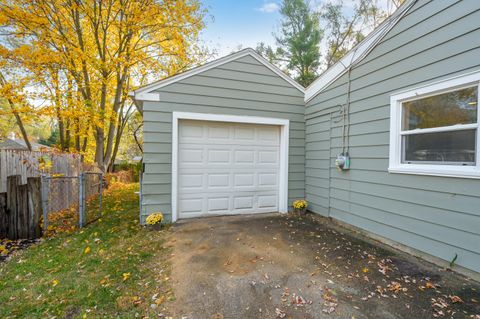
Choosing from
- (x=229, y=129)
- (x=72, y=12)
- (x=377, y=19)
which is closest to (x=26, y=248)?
(x=229, y=129)

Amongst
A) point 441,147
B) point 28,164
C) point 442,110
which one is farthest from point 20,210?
point 442,110

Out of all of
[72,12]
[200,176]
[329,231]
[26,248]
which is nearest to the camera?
[26,248]

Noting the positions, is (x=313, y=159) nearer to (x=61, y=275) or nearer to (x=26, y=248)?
(x=61, y=275)

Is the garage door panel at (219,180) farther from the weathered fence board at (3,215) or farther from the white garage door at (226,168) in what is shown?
the weathered fence board at (3,215)

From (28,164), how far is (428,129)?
26.9 ft

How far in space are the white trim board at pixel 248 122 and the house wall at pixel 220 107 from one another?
0.28ft

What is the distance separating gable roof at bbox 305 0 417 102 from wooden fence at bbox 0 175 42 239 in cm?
587

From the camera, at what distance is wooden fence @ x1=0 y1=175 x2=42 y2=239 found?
388cm

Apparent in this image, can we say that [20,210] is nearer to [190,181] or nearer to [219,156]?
[190,181]

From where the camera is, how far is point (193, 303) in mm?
2168

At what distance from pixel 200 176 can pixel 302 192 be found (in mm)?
2497

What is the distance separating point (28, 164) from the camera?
5496mm

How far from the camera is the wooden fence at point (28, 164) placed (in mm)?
5195

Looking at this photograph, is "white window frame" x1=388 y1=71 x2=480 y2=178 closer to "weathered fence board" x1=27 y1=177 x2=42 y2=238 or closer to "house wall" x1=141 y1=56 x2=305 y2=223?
"house wall" x1=141 y1=56 x2=305 y2=223
